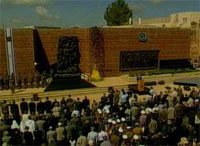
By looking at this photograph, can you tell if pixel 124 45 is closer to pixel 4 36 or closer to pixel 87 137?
pixel 4 36

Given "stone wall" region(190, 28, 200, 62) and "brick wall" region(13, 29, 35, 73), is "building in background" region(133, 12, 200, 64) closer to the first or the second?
"stone wall" region(190, 28, 200, 62)

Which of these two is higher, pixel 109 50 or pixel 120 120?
pixel 109 50

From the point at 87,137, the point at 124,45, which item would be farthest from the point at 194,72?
the point at 87,137

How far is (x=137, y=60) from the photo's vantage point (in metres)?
33.3

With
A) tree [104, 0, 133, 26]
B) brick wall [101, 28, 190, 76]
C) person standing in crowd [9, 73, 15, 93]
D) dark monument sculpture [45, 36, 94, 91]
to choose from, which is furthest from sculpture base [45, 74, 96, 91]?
tree [104, 0, 133, 26]

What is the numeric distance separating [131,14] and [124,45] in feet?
118

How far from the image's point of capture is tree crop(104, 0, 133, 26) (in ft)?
217

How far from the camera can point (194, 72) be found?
33.2 meters

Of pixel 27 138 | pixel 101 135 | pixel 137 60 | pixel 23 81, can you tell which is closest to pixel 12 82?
pixel 23 81

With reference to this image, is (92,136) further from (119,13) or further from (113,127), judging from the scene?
(119,13)

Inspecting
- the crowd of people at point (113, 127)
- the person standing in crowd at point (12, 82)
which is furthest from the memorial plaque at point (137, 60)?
the crowd of people at point (113, 127)

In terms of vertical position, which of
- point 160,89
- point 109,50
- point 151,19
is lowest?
point 160,89

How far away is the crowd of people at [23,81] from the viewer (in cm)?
2642

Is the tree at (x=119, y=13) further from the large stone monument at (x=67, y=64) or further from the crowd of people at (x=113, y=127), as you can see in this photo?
the crowd of people at (x=113, y=127)
